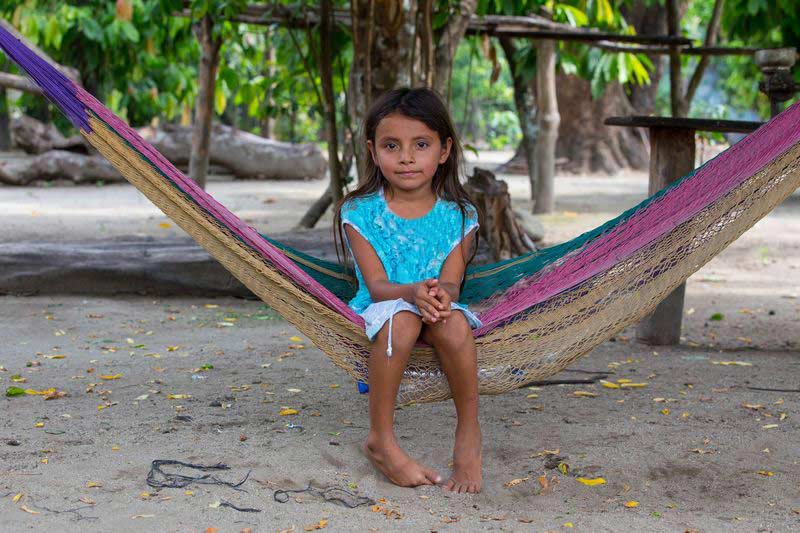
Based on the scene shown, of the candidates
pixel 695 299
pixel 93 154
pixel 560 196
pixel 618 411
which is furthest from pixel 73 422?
pixel 93 154

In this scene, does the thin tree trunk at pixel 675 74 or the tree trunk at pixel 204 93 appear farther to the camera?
the thin tree trunk at pixel 675 74

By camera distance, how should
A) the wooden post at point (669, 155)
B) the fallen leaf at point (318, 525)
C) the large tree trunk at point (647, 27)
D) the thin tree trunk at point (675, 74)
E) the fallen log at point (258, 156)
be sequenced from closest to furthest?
the fallen leaf at point (318, 525)
the wooden post at point (669, 155)
the thin tree trunk at point (675, 74)
the fallen log at point (258, 156)
the large tree trunk at point (647, 27)

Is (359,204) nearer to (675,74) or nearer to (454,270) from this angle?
(454,270)

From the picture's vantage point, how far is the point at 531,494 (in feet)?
6.96

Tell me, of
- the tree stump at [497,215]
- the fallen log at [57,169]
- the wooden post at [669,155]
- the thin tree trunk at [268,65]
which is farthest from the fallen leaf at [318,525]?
the fallen log at [57,169]

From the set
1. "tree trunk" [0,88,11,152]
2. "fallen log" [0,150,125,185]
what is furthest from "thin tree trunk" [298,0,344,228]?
"tree trunk" [0,88,11,152]

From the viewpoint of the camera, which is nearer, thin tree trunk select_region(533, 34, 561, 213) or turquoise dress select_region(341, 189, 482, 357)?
turquoise dress select_region(341, 189, 482, 357)

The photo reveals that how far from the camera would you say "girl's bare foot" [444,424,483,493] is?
2121mm

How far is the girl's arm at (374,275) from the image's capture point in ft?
7.30

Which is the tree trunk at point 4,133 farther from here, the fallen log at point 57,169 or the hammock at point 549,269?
the hammock at point 549,269

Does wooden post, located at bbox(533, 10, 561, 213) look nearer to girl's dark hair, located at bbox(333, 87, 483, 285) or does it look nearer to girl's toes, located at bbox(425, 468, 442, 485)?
girl's dark hair, located at bbox(333, 87, 483, 285)

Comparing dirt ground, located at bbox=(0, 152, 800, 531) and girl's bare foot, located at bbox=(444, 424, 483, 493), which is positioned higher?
girl's bare foot, located at bbox=(444, 424, 483, 493)

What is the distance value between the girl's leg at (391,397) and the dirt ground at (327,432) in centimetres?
3

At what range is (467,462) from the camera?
7.05 feet
